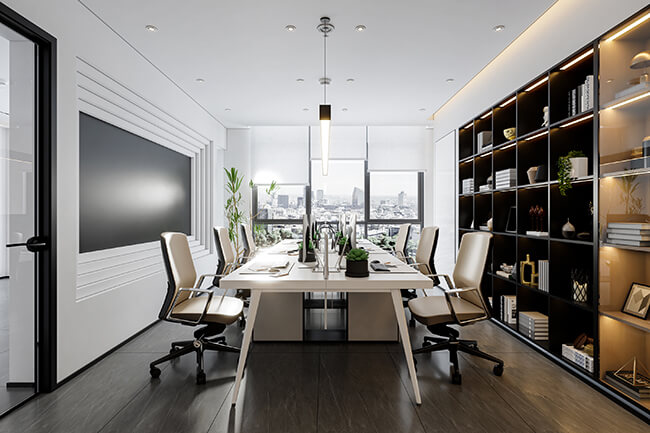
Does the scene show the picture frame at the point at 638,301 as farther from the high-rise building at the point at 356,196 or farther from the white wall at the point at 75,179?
the high-rise building at the point at 356,196

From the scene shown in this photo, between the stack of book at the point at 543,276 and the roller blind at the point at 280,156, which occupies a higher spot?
the roller blind at the point at 280,156

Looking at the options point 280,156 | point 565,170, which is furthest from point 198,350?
point 280,156

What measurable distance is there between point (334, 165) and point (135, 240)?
4160 mm

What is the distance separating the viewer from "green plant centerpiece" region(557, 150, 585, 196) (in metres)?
3.00

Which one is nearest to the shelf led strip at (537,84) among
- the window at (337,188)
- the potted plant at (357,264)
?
A: the potted plant at (357,264)

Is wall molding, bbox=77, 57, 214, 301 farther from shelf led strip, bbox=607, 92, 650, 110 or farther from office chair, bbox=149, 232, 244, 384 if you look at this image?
shelf led strip, bbox=607, 92, 650, 110

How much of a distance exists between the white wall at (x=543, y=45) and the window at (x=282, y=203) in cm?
335

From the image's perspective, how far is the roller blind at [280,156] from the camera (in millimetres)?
7324

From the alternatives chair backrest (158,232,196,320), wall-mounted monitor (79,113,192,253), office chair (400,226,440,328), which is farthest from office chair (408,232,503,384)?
wall-mounted monitor (79,113,192,253)

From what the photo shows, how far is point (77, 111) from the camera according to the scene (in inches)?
120

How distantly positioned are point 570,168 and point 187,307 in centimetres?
315

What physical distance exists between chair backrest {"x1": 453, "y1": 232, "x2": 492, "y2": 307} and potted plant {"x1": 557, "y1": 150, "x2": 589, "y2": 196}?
714 millimetres

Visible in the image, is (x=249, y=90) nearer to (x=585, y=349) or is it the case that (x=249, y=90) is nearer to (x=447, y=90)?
(x=447, y=90)

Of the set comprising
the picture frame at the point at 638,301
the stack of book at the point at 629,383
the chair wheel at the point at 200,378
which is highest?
the picture frame at the point at 638,301
